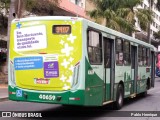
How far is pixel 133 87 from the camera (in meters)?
16.8

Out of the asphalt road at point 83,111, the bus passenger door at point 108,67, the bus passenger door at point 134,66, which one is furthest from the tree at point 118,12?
the bus passenger door at point 108,67

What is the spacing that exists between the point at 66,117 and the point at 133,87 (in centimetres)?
568

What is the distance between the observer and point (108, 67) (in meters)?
12.9

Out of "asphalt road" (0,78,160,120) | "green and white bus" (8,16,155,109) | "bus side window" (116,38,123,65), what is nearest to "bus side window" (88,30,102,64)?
→ "green and white bus" (8,16,155,109)

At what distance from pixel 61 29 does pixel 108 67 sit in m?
2.71

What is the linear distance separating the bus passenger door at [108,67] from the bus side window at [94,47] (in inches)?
23.7

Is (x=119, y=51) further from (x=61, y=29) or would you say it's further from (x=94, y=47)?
(x=61, y=29)

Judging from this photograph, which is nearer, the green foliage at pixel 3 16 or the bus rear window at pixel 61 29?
the bus rear window at pixel 61 29

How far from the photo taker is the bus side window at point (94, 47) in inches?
438

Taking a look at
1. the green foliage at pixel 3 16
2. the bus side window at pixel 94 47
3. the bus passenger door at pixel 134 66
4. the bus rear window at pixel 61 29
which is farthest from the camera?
the green foliage at pixel 3 16

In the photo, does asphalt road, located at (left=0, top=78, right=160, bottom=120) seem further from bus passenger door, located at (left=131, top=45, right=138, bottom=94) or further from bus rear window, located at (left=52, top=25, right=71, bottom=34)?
bus rear window, located at (left=52, top=25, right=71, bottom=34)

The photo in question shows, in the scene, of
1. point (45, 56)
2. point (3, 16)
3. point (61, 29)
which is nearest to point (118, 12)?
point (3, 16)

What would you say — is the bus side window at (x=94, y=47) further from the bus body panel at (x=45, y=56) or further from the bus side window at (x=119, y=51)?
the bus side window at (x=119, y=51)

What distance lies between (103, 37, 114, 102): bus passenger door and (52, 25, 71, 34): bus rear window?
196 cm
